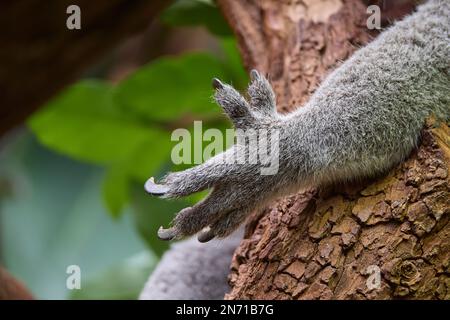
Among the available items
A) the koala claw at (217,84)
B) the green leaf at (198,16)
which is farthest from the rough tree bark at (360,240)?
the green leaf at (198,16)

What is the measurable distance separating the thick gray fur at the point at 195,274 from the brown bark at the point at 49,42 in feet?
2.93

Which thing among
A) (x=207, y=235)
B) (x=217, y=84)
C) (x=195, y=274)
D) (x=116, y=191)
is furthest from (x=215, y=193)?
(x=116, y=191)

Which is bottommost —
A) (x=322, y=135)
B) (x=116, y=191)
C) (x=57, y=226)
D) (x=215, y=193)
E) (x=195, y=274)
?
(x=57, y=226)

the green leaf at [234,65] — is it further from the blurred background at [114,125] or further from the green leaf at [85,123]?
the green leaf at [85,123]

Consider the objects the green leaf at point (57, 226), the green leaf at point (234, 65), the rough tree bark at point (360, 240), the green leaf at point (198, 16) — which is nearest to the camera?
the rough tree bark at point (360, 240)

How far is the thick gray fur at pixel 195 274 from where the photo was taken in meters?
2.11

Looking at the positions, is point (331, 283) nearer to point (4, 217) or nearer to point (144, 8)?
point (144, 8)

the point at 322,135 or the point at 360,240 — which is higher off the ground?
the point at 322,135

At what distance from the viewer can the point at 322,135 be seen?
1375 millimetres

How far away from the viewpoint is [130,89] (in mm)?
2727

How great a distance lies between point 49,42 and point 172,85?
546 millimetres

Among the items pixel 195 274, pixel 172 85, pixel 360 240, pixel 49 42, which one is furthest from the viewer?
pixel 172 85

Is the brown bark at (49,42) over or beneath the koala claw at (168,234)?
over

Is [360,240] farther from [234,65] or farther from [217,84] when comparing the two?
[234,65]
